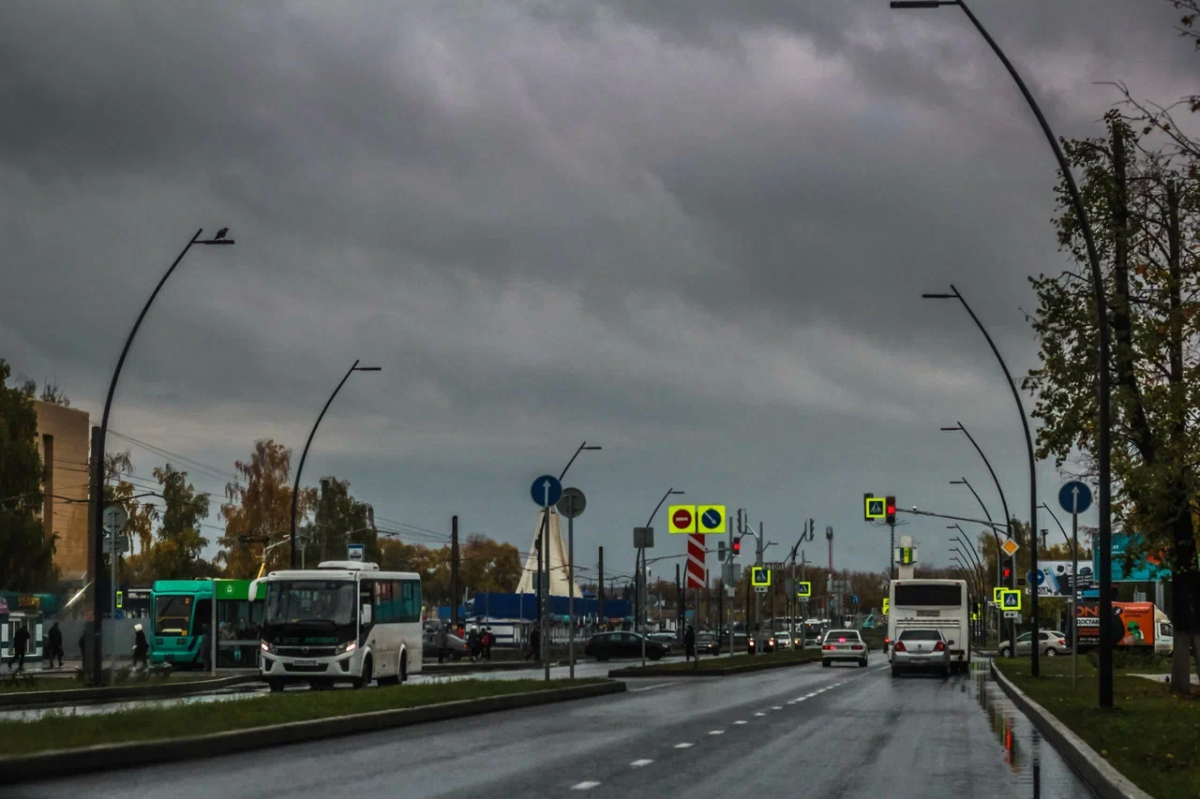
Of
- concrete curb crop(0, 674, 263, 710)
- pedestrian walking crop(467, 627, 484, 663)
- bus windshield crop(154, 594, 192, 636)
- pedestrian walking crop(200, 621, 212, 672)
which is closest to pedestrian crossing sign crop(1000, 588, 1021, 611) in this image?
pedestrian walking crop(467, 627, 484, 663)

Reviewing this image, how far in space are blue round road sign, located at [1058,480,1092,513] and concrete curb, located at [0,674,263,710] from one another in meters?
18.4

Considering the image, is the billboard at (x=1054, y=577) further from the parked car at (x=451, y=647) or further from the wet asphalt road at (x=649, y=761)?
the wet asphalt road at (x=649, y=761)

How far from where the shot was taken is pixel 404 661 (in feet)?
132

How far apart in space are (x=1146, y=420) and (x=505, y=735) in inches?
650

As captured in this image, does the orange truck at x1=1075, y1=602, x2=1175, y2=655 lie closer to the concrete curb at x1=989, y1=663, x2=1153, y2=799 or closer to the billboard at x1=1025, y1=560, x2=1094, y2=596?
the billboard at x1=1025, y1=560, x2=1094, y2=596

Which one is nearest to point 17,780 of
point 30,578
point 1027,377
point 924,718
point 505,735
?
point 505,735

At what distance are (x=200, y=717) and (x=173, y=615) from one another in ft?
127

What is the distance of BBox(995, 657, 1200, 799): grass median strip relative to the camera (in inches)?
538

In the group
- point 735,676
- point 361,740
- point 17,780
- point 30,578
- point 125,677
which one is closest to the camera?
point 17,780

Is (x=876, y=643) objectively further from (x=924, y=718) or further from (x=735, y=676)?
(x=924, y=718)

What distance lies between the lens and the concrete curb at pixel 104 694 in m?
29.5

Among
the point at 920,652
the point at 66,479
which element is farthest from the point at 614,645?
the point at 66,479

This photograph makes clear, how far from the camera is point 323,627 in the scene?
35938mm

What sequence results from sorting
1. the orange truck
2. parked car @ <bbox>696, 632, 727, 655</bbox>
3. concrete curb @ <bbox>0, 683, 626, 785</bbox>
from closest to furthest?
concrete curb @ <bbox>0, 683, 626, 785</bbox> < the orange truck < parked car @ <bbox>696, 632, 727, 655</bbox>
